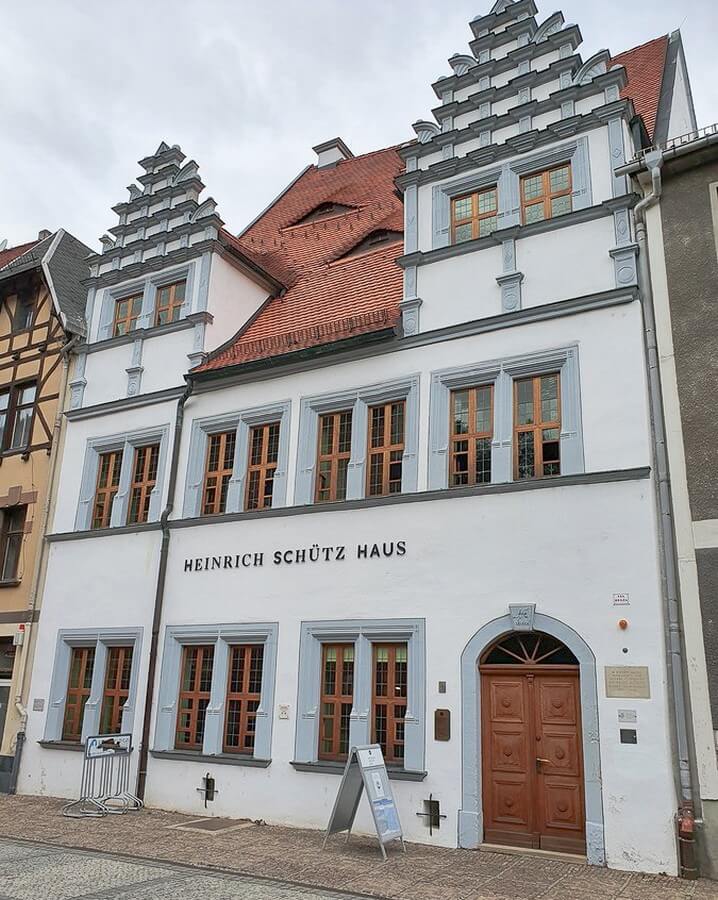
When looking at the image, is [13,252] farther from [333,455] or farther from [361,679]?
[361,679]

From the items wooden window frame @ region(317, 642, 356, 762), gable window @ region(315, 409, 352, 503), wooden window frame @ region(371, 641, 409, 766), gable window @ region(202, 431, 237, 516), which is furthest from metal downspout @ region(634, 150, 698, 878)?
gable window @ region(202, 431, 237, 516)

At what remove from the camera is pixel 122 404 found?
16656 mm

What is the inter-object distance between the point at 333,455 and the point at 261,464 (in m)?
1.47

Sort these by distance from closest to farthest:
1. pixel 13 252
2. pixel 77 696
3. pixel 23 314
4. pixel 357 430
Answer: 1. pixel 357 430
2. pixel 77 696
3. pixel 23 314
4. pixel 13 252

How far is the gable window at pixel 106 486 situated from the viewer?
16.3 m

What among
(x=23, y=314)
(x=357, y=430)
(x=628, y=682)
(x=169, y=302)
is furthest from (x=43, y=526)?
(x=628, y=682)

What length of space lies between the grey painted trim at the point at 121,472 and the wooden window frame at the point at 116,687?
2.33 metres

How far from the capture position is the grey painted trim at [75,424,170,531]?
15633 mm

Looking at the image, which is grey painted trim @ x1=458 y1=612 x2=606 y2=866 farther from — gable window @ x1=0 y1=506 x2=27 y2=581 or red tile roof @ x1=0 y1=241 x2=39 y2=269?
red tile roof @ x1=0 y1=241 x2=39 y2=269

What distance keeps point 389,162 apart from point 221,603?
13.2 m

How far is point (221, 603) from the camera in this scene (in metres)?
14.0

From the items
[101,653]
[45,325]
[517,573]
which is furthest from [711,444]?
[45,325]

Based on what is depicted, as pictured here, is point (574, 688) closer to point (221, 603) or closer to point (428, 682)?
point (428, 682)

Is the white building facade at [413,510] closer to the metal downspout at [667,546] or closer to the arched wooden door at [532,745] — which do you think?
the arched wooden door at [532,745]
